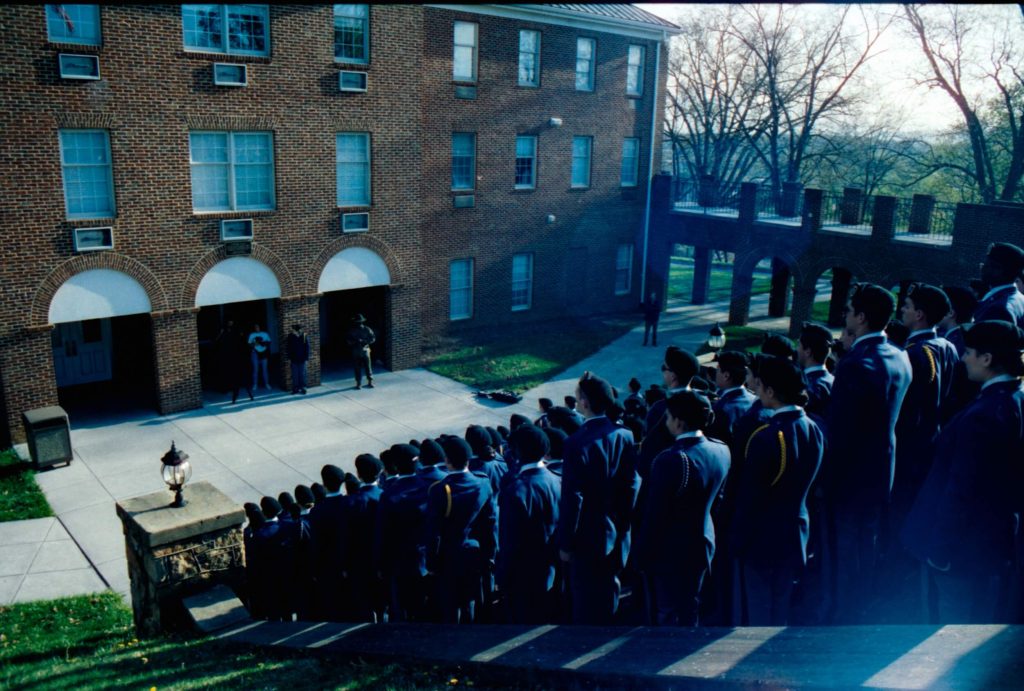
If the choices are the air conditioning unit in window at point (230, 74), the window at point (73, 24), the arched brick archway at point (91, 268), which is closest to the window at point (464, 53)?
the air conditioning unit in window at point (230, 74)

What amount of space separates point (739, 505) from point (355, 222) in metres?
16.4

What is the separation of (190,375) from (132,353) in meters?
2.87

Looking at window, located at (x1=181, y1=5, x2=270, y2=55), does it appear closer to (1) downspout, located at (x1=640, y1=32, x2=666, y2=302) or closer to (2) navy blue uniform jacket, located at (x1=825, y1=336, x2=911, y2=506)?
(1) downspout, located at (x1=640, y1=32, x2=666, y2=302)

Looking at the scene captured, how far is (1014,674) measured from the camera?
3.47 meters

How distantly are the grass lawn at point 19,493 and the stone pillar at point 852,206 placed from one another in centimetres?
2262

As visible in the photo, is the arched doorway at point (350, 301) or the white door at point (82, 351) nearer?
the white door at point (82, 351)

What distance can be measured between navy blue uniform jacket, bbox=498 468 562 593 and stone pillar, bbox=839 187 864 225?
72.9 feet

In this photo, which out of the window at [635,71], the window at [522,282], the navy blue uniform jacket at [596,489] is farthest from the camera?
the window at [635,71]

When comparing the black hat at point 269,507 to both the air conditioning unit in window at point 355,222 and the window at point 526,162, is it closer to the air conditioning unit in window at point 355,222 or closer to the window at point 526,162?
the air conditioning unit in window at point 355,222

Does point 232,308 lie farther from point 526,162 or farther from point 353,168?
point 526,162

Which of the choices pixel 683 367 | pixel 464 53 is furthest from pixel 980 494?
pixel 464 53

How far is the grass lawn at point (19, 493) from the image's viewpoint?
43.2 feet

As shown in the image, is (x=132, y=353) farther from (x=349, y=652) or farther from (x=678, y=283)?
(x=678, y=283)

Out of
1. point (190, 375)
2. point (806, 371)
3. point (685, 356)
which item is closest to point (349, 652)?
point (685, 356)
